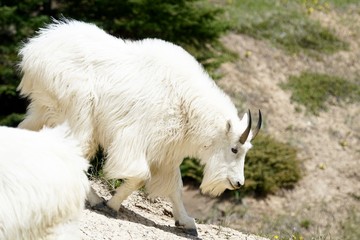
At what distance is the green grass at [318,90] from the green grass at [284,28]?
54.5 inches

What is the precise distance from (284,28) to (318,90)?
10.0 ft

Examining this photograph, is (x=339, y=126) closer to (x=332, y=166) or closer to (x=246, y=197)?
(x=332, y=166)

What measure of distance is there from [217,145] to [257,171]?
31.3 ft

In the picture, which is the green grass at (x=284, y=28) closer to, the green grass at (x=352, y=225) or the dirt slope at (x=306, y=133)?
the dirt slope at (x=306, y=133)

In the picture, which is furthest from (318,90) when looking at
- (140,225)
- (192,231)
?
(140,225)

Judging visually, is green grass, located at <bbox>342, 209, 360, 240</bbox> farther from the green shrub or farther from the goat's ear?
the goat's ear

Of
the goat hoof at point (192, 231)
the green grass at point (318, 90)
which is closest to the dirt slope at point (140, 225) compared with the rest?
the goat hoof at point (192, 231)

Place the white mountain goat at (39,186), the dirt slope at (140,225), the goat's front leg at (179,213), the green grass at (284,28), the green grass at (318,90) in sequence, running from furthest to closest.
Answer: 1. the green grass at (284,28)
2. the green grass at (318,90)
3. the goat's front leg at (179,213)
4. the dirt slope at (140,225)
5. the white mountain goat at (39,186)

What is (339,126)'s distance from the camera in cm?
1998

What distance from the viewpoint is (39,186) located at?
16.0ft

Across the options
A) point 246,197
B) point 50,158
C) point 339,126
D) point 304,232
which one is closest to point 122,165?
point 50,158

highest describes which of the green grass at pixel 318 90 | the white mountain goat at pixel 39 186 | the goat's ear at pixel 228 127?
the white mountain goat at pixel 39 186

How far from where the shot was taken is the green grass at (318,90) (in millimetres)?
20484

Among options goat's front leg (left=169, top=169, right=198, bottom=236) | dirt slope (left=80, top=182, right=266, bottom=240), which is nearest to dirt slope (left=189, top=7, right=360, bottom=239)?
dirt slope (left=80, top=182, right=266, bottom=240)
